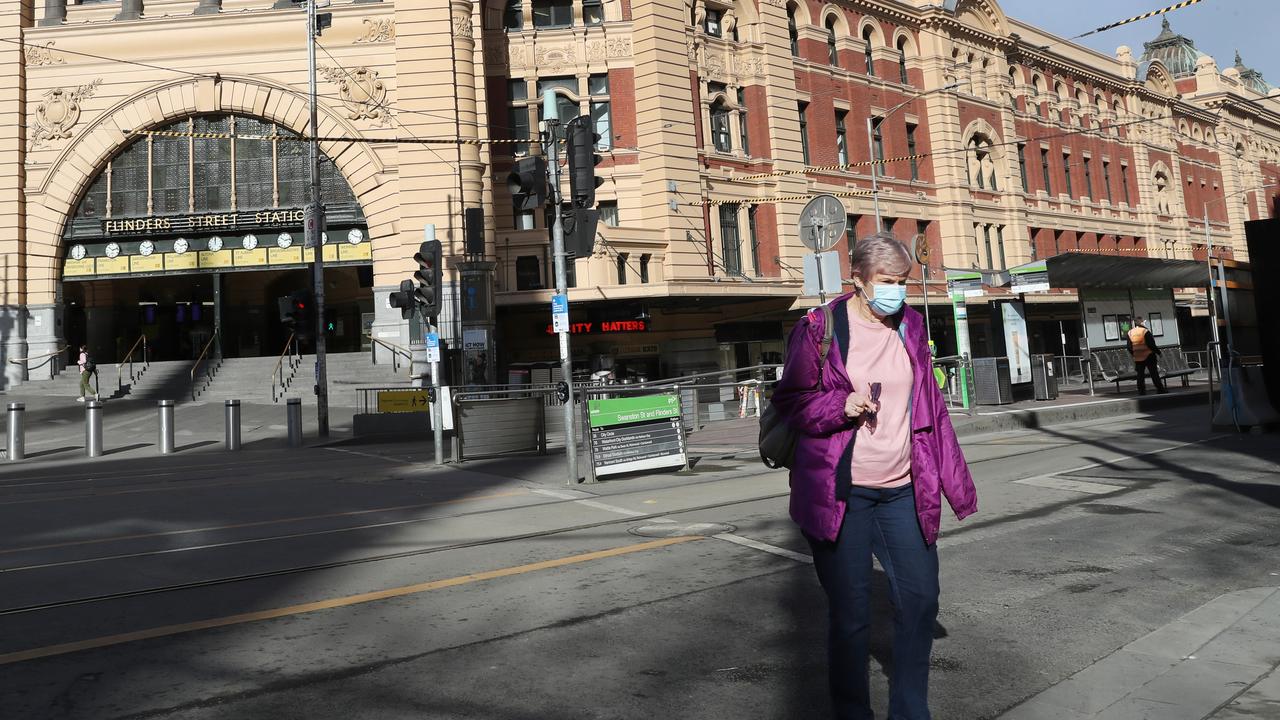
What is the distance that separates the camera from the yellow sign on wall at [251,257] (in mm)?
32094

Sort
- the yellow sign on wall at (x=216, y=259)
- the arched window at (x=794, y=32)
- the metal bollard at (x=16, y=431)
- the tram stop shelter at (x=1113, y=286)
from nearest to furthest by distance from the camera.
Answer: the metal bollard at (x=16, y=431), the tram stop shelter at (x=1113, y=286), the yellow sign on wall at (x=216, y=259), the arched window at (x=794, y=32)

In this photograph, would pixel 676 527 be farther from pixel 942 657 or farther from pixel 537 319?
pixel 537 319

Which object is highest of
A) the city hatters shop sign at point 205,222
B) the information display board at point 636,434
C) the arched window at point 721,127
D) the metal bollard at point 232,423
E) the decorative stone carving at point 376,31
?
the decorative stone carving at point 376,31

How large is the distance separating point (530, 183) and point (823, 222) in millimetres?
4493

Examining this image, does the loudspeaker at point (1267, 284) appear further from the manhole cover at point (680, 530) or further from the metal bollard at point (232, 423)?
the metal bollard at point (232, 423)

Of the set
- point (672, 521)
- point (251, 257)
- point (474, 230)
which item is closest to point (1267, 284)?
point (672, 521)

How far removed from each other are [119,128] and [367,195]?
8.95 metres

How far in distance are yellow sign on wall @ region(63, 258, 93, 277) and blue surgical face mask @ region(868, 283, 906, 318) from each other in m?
35.0

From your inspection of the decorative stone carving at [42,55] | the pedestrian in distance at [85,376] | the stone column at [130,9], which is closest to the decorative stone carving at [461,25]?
the stone column at [130,9]

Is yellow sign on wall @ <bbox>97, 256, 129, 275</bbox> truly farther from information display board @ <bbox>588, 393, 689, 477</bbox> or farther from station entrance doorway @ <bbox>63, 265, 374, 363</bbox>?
information display board @ <bbox>588, 393, 689, 477</bbox>

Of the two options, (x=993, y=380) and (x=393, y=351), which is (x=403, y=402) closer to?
(x=393, y=351)

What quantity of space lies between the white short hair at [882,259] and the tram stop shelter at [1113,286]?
67.0 feet

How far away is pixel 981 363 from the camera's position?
21609 mm

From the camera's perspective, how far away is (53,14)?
31.8 m
